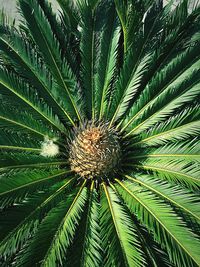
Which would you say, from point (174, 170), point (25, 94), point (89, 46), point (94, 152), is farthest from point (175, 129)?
point (25, 94)

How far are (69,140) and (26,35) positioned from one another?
1132 millimetres

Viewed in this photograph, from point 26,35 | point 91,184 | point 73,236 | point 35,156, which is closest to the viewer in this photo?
point 73,236

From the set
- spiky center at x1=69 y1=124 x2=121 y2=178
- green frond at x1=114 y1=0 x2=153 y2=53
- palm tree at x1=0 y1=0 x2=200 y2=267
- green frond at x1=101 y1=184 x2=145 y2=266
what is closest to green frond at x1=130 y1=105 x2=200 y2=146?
palm tree at x1=0 y1=0 x2=200 y2=267

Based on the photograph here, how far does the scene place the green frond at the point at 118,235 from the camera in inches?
107

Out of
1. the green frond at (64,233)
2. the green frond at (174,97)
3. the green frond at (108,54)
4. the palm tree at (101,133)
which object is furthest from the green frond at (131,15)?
the green frond at (64,233)

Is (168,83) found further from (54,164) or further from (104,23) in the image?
(54,164)

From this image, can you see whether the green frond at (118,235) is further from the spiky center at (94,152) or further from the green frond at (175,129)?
→ the green frond at (175,129)

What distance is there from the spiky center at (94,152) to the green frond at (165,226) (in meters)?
0.35

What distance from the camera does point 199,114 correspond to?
11.1 feet

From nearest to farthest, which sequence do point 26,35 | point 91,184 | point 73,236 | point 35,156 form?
point 73,236 → point 35,156 → point 91,184 → point 26,35

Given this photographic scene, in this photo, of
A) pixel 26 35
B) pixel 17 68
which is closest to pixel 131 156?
pixel 17 68

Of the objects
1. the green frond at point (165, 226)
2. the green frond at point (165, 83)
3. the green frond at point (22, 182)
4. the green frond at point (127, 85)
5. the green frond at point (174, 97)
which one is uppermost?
the green frond at point (127, 85)

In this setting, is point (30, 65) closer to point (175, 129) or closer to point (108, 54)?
point (108, 54)

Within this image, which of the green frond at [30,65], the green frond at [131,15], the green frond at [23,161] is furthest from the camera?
the green frond at [30,65]
